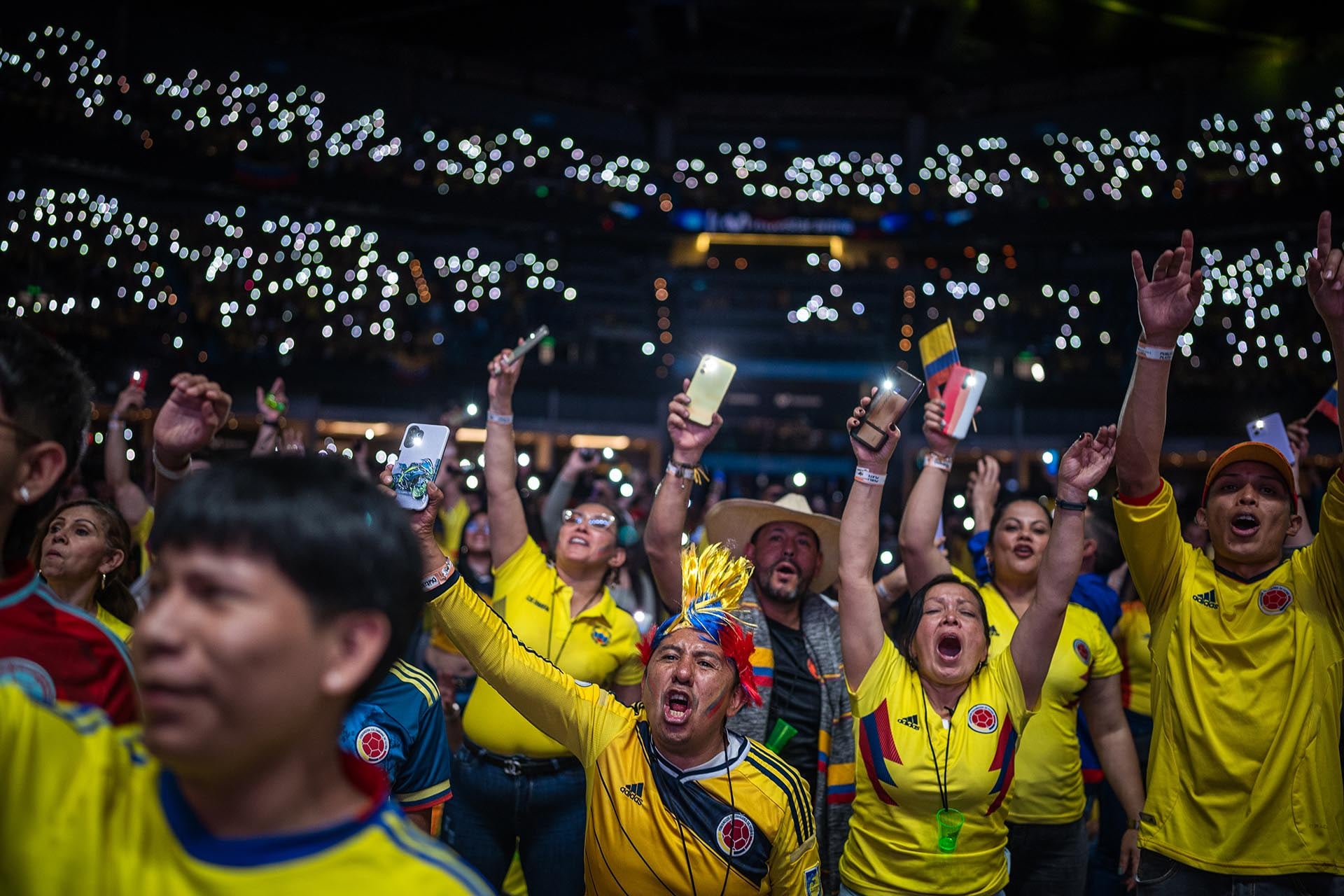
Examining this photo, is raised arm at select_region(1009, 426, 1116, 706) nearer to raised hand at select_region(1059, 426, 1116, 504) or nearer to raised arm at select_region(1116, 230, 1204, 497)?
raised hand at select_region(1059, 426, 1116, 504)

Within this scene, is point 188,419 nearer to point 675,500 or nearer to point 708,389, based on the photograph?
point 675,500

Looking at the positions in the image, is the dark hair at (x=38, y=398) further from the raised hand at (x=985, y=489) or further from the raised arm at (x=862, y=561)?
the raised hand at (x=985, y=489)

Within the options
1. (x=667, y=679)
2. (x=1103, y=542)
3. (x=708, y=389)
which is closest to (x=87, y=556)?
(x=667, y=679)

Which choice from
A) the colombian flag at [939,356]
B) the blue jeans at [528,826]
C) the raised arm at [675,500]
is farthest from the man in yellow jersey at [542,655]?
the colombian flag at [939,356]

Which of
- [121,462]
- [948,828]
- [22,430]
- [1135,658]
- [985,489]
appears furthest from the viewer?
[985,489]

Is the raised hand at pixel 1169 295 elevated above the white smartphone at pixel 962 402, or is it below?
above

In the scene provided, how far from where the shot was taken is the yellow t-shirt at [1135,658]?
398cm

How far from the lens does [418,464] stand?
2.35m

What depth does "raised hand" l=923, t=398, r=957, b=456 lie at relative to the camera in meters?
3.11

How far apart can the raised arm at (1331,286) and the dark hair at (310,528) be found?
207cm

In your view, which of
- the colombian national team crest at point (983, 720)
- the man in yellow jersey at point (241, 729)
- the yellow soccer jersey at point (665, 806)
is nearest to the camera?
the man in yellow jersey at point (241, 729)

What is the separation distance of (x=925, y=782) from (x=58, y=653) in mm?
1982

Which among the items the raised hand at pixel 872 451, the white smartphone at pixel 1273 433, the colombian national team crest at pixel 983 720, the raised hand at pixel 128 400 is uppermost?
the white smartphone at pixel 1273 433

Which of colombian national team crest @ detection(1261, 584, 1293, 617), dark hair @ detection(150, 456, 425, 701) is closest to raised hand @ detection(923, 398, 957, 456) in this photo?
colombian national team crest @ detection(1261, 584, 1293, 617)
